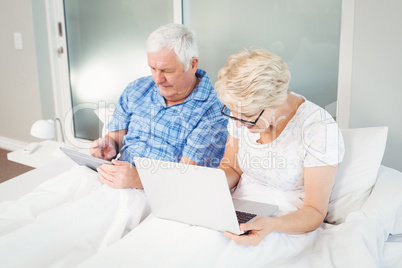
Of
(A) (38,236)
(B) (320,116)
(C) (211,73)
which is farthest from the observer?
(C) (211,73)

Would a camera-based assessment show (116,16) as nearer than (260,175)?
No

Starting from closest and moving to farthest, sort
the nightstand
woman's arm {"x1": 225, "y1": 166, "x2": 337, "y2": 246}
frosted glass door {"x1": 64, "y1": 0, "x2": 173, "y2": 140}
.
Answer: woman's arm {"x1": 225, "y1": 166, "x2": 337, "y2": 246}, the nightstand, frosted glass door {"x1": 64, "y1": 0, "x2": 173, "y2": 140}

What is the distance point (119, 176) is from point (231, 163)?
40 centimetres

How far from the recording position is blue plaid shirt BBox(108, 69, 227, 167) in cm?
174

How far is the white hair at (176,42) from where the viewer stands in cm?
167

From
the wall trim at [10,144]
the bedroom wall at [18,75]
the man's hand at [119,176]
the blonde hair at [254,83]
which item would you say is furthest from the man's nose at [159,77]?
the wall trim at [10,144]

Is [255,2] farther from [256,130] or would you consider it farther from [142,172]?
[142,172]

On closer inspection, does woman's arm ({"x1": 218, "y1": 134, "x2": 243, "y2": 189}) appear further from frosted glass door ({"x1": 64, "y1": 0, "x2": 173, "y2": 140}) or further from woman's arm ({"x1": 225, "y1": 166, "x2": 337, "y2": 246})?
frosted glass door ({"x1": 64, "y1": 0, "x2": 173, "y2": 140})

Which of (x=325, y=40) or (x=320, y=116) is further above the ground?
(x=325, y=40)

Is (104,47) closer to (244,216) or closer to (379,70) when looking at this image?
(379,70)

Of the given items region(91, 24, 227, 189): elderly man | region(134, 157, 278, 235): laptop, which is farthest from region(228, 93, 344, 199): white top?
region(91, 24, 227, 189): elderly man

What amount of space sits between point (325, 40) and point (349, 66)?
18 cm

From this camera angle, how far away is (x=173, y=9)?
2.48 m

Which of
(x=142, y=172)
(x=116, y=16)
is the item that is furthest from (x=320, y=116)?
(x=116, y=16)
